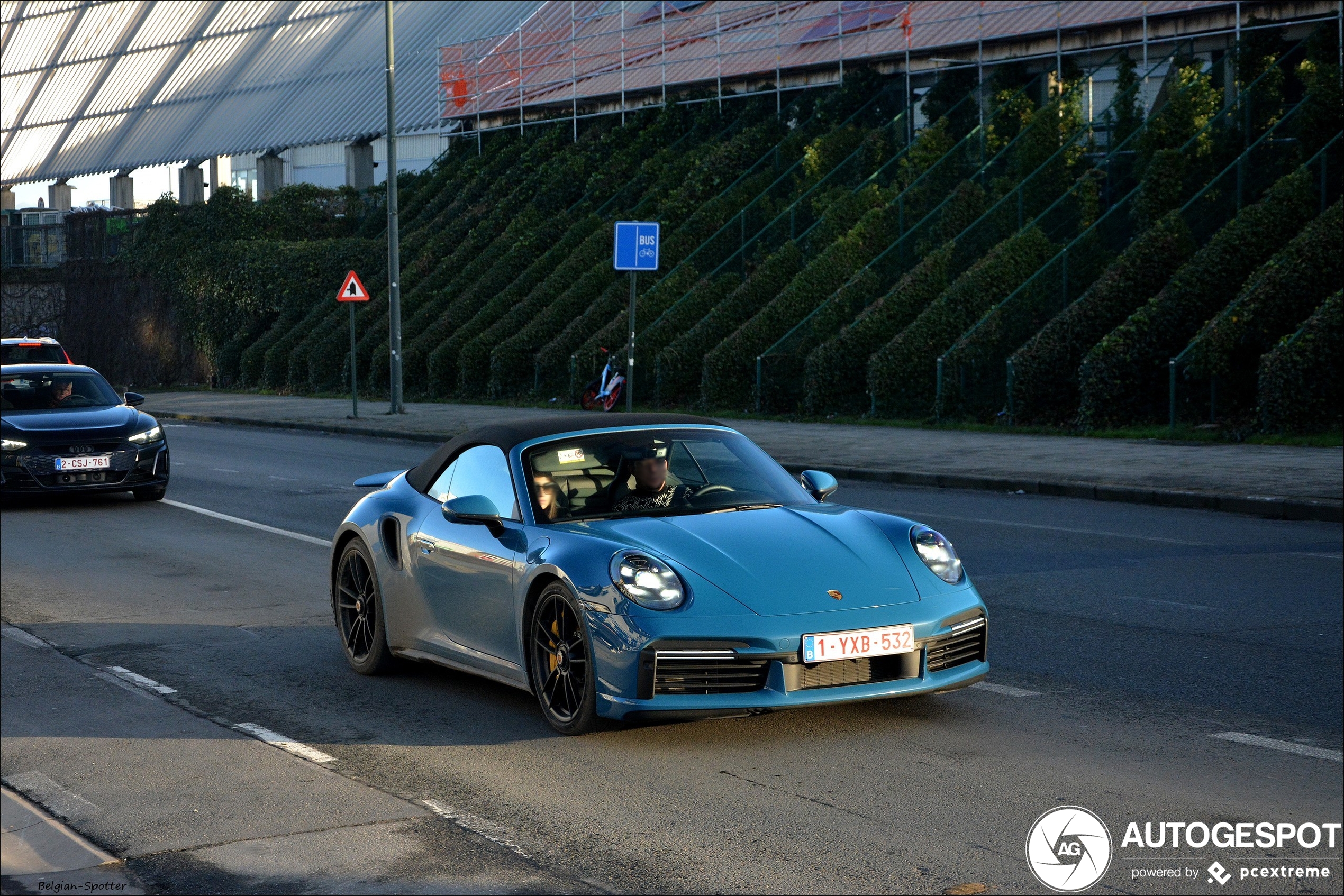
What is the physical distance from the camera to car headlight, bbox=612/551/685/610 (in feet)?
21.1

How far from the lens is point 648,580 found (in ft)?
21.4

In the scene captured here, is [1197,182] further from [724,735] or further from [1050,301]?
[724,735]

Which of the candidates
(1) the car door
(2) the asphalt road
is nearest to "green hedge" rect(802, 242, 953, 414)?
(2) the asphalt road

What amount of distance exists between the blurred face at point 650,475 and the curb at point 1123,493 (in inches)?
276

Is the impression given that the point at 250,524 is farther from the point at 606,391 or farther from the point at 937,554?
the point at 606,391

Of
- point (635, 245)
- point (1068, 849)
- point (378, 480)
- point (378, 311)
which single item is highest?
point (635, 245)

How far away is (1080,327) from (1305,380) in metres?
4.60

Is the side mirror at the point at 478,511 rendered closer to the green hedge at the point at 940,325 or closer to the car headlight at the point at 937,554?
the car headlight at the point at 937,554

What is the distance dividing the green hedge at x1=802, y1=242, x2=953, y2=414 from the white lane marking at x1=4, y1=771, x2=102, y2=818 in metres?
22.3

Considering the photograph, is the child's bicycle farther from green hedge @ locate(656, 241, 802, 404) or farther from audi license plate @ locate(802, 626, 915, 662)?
audi license plate @ locate(802, 626, 915, 662)

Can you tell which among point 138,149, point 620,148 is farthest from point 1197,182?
point 138,149

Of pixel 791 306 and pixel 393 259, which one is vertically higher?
pixel 393 259

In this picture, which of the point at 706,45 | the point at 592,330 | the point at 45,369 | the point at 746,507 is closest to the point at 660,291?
the point at 592,330

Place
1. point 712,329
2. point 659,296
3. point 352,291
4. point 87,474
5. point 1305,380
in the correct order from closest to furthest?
point 87,474, point 1305,380, point 352,291, point 712,329, point 659,296
